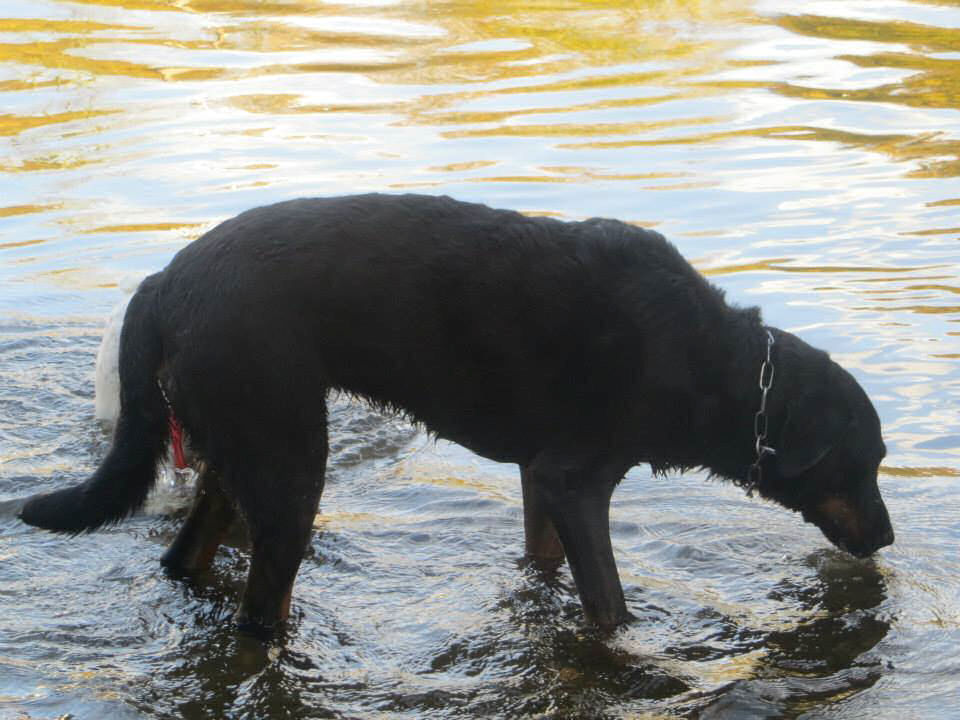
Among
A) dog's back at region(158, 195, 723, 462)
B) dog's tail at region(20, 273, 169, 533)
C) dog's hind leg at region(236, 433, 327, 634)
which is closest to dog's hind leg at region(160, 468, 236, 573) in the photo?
dog's tail at region(20, 273, 169, 533)

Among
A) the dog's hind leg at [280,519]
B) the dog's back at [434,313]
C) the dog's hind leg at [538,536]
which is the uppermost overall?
the dog's back at [434,313]

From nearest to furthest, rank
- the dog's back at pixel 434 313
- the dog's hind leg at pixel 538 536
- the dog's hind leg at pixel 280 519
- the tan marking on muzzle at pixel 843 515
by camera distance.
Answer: the dog's back at pixel 434 313 < the dog's hind leg at pixel 280 519 < the tan marking on muzzle at pixel 843 515 < the dog's hind leg at pixel 538 536

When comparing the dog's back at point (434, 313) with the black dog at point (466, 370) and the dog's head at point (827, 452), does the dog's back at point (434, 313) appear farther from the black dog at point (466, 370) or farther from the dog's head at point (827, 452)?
the dog's head at point (827, 452)

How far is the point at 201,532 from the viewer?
539 cm

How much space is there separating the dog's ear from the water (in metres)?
0.62

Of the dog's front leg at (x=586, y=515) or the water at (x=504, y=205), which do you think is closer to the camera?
the water at (x=504, y=205)

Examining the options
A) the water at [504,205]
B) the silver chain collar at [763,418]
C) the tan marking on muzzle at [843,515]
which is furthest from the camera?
the tan marking on muzzle at [843,515]

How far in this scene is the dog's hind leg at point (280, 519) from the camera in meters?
4.65

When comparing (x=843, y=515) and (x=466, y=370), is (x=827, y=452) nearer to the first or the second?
(x=843, y=515)

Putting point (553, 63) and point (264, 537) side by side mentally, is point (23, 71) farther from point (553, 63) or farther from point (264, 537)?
point (264, 537)

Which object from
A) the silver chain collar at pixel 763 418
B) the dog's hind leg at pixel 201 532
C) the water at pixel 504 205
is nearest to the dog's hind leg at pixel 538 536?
the water at pixel 504 205

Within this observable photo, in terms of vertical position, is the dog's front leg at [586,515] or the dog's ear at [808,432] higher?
the dog's ear at [808,432]

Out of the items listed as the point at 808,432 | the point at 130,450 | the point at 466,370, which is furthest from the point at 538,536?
the point at 130,450

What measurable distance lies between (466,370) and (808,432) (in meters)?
1.33
